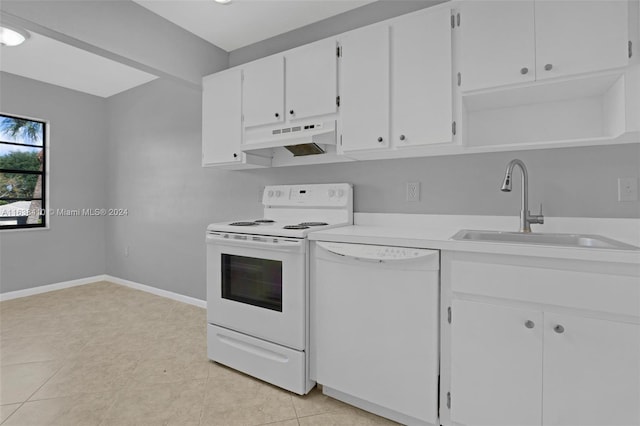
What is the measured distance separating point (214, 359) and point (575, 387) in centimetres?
207

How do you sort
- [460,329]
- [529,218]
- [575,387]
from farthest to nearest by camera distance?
[529,218] → [460,329] → [575,387]

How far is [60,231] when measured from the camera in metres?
4.13

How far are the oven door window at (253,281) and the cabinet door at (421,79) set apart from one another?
1125 mm

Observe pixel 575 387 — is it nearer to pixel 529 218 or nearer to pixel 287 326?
pixel 529 218

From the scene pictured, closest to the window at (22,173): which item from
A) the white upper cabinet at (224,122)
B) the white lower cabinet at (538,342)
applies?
the white upper cabinet at (224,122)

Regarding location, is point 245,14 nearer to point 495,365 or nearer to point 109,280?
point 495,365

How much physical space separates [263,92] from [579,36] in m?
1.92

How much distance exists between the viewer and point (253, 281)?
2062 mm

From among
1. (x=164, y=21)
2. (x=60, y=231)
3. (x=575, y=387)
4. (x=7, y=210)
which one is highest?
(x=164, y=21)

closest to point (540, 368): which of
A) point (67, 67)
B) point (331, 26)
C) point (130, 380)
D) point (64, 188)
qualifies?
point (130, 380)

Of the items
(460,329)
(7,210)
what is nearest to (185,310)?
(7,210)

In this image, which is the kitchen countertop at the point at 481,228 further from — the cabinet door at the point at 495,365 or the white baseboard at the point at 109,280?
the white baseboard at the point at 109,280

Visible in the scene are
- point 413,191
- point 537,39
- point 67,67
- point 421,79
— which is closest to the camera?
point 537,39

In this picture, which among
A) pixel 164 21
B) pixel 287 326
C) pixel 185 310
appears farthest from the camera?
pixel 185 310
